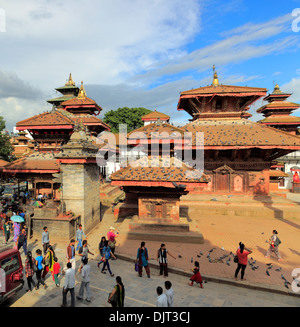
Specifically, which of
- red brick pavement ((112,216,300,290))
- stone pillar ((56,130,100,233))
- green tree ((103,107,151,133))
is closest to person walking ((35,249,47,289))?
red brick pavement ((112,216,300,290))

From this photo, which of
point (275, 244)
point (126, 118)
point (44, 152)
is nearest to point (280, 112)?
point (275, 244)

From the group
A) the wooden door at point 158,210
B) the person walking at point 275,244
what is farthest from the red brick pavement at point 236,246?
the wooden door at point 158,210

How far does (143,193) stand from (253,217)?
9768 mm

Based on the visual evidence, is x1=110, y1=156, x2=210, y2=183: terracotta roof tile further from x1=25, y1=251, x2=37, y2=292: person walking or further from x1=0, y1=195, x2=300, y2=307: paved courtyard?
x1=25, y1=251, x2=37, y2=292: person walking

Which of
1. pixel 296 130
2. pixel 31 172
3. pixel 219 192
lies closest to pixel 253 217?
pixel 219 192

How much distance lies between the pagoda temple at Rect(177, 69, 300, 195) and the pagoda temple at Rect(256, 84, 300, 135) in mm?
14564

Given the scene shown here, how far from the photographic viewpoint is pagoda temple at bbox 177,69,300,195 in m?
16.3

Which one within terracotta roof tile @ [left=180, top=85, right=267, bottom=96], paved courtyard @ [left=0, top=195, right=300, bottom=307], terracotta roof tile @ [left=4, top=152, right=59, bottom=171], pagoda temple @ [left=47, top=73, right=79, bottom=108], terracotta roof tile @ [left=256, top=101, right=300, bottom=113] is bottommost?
paved courtyard @ [left=0, top=195, right=300, bottom=307]

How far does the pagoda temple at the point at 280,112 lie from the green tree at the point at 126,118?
3027 centimetres

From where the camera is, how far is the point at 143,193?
11789 millimetres

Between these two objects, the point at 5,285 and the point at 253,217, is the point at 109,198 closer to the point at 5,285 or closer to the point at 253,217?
the point at 253,217

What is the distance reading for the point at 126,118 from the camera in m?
54.6

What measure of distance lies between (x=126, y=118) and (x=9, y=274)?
5059 cm

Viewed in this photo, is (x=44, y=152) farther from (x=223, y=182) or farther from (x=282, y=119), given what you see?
(x=282, y=119)
